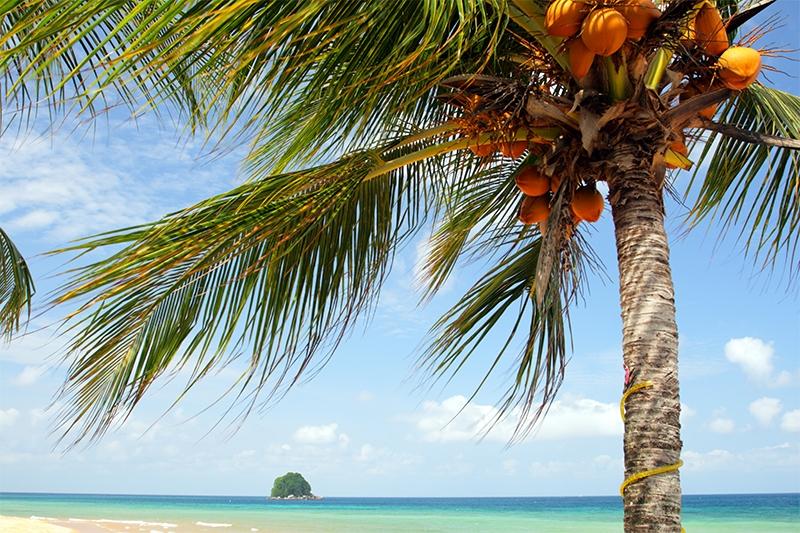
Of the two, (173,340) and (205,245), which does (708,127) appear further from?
(173,340)

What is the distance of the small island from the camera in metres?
69.3

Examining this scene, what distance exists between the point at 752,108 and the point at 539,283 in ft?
7.05

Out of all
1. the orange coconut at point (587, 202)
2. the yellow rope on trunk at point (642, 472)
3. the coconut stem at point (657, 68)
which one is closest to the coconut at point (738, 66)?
the coconut stem at point (657, 68)

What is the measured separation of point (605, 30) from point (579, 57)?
0.60ft

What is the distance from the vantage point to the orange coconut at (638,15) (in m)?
2.95

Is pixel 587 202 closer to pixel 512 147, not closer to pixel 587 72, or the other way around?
pixel 512 147

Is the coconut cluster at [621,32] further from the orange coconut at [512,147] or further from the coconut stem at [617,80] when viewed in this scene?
the orange coconut at [512,147]

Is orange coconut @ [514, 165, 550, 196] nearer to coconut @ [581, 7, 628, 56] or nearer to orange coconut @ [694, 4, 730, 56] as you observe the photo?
coconut @ [581, 7, 628, 56]

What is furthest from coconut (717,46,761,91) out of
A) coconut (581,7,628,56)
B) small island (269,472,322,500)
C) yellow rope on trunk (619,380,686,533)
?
small island (269,472,322,500)

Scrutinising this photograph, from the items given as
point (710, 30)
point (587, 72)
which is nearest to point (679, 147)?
point (710, 30)

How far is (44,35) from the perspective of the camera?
207 cm

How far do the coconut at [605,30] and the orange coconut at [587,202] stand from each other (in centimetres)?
78

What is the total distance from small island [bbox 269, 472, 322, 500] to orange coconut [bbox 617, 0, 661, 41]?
69344mm

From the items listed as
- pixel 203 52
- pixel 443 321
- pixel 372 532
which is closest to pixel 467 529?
pixel 372 532
